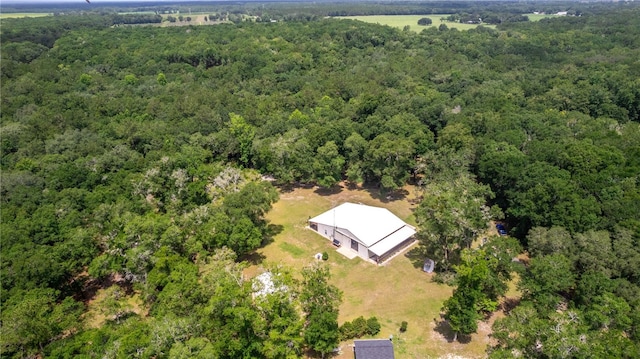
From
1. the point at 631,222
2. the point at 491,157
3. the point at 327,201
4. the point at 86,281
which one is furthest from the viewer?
the point at 327,201

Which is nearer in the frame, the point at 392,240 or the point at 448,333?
the point at 448,333

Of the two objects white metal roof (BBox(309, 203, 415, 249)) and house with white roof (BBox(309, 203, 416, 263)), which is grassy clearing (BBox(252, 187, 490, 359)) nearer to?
house with white roof (BBox(309, 203, 416, 263))

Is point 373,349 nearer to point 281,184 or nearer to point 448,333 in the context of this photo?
point 448,333

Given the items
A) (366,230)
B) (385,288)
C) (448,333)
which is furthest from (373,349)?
(366,230)

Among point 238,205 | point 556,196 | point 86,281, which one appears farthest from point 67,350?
point 556,196

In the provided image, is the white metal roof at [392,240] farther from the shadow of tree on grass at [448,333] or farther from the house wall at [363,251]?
the shadow of tree on grass at [448,333]

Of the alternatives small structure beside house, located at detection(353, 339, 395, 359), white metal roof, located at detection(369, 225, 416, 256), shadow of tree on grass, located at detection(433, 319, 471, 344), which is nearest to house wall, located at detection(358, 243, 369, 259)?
white metal roof, located at detection(369, 225, 416, 256)

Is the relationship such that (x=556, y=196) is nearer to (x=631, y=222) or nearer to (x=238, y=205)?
(x=631, y=222)

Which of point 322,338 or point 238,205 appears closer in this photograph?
point 322,338
